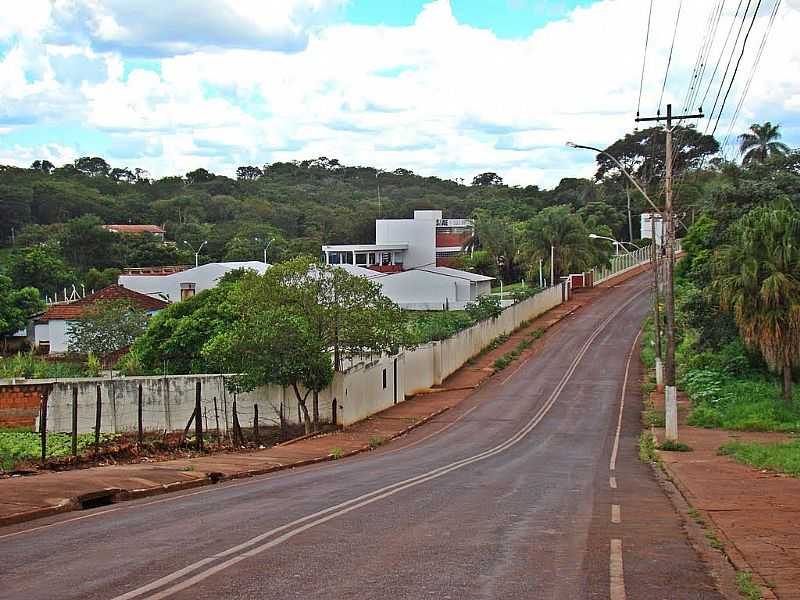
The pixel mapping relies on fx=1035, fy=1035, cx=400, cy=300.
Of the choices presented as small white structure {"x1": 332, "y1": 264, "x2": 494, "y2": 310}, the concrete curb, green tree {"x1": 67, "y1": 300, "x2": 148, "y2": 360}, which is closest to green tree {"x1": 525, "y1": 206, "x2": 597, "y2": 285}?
small white structure {"x1": 332, "y1": 264, "x2": 494, "y2": 310}

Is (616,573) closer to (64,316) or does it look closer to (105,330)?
(105,330)

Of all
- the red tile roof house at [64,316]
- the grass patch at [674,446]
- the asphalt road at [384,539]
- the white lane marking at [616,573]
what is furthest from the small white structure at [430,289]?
the white lane marking at [616,573]

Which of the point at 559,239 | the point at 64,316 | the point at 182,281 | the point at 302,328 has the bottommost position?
the point at 302,328

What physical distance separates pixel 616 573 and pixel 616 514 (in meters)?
5.04

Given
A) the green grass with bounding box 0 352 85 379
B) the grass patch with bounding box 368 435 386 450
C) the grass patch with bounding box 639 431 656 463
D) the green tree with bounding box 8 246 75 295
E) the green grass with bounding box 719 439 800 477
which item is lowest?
the grass patch with bounding box 368 435 386 450

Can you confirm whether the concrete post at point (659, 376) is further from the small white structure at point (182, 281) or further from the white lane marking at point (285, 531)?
the small white structure at point (182, 281)

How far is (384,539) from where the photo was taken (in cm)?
1232

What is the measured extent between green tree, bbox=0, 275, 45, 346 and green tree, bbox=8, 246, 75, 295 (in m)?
18.5

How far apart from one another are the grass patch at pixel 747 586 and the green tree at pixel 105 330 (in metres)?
52.4

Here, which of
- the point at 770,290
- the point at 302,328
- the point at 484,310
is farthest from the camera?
the point at 484,310

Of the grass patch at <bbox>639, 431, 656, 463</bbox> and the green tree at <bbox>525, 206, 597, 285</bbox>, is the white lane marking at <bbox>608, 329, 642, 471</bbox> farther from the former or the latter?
the green tree at <bbox>525, 206, 597, 285</bbox>

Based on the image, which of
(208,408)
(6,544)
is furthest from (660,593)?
(208,408)

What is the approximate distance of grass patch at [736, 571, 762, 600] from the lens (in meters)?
9.72

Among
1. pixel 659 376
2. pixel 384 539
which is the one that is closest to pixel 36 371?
pixel 659 376
